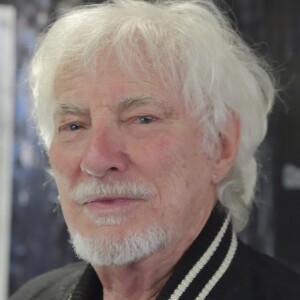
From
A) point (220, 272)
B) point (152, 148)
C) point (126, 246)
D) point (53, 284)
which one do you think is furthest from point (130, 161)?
point (53, 284)

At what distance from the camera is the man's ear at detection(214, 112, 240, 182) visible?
3.98ft

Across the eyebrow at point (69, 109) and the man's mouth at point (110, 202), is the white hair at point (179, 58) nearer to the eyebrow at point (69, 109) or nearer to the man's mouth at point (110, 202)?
the eyebrow at point (69, 109)

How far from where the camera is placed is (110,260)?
3.69 feet

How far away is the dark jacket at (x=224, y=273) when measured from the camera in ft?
3.68

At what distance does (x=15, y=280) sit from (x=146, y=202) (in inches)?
25.3

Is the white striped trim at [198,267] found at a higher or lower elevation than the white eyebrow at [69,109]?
lower

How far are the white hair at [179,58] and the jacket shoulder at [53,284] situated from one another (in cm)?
34

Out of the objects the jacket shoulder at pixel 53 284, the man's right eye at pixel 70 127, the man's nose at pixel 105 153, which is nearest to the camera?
the man's nose at pixel 105 153

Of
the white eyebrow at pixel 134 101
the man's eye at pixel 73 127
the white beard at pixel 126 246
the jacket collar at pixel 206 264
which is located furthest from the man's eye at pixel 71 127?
the jacket collar at pixel 206 264

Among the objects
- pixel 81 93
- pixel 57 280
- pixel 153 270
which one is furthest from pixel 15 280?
pixel 81 93

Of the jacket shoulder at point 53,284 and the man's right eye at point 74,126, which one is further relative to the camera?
the jacket shoulder at point 53,284

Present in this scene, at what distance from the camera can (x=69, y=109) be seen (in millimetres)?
1185

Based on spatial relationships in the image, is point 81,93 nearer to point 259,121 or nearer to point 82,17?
point 82,17

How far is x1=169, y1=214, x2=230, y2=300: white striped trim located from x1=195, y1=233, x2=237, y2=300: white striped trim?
29 millimetres
